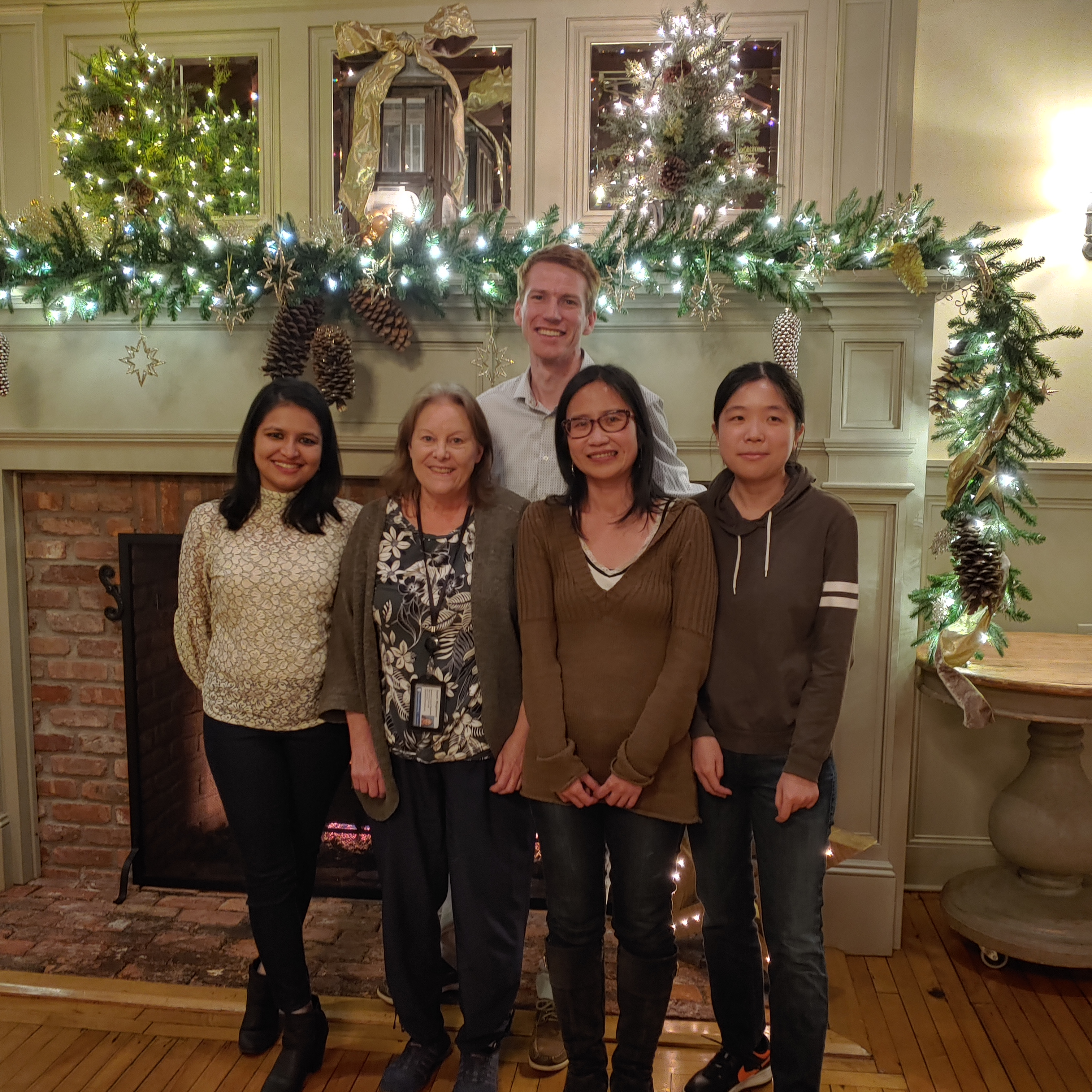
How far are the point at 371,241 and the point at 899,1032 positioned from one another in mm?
2302

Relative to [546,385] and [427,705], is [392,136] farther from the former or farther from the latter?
[427,705]

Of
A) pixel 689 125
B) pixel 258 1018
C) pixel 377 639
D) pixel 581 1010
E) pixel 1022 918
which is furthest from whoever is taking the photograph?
→ pixel 1022 918

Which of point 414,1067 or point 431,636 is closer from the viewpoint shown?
point 431,636

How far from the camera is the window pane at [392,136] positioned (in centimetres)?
239

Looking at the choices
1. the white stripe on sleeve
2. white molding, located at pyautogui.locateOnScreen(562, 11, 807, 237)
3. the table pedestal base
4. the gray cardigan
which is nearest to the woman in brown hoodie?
the white stripe on sleeve

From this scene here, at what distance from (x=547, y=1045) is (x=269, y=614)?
112 cm

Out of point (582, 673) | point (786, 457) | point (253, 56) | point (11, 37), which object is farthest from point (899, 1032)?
point (11, 37)

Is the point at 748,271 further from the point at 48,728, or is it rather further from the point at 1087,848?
the point at 48,728

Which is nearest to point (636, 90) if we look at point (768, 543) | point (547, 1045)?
point (768, 543)

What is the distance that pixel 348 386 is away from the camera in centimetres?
216

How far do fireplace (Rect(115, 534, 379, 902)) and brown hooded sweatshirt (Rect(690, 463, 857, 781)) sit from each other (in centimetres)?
148

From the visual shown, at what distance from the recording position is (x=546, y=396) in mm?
1869

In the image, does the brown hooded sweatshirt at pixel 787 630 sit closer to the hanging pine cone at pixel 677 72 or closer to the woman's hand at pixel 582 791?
the woman's hand at pixel 582 791

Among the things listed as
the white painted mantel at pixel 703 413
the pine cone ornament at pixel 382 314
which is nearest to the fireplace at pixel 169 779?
the white painted mantel at pixel 703 413
